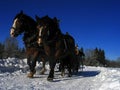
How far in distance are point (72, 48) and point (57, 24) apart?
2.07 m

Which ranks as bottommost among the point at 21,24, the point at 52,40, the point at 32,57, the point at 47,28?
the point at 32,57

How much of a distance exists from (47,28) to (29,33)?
1557mm

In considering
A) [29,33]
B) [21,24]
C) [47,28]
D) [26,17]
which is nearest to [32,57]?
[29,33]

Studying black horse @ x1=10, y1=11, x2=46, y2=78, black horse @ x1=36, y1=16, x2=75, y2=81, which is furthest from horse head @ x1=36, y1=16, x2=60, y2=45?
black horse @ x1=10, y1=11, x2=46, y2=78

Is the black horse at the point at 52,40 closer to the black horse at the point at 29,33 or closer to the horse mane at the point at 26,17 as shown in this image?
the black horse at the point at 29,33

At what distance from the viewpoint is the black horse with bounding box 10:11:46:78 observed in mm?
12844

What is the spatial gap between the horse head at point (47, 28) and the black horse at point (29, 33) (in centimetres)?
87

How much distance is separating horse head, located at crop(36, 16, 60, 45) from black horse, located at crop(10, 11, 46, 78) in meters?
0.87

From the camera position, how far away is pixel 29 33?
43.1 feet

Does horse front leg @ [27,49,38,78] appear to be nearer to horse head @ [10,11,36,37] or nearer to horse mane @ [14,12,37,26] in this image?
horse head @ [10,11,36,37]

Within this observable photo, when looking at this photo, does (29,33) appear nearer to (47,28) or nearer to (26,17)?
(26,17)

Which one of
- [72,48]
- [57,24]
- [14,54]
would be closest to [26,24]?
[57,24]

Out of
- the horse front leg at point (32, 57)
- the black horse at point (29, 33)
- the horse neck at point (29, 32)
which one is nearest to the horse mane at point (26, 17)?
the black horse at point (29, 33)

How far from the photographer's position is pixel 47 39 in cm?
1195
